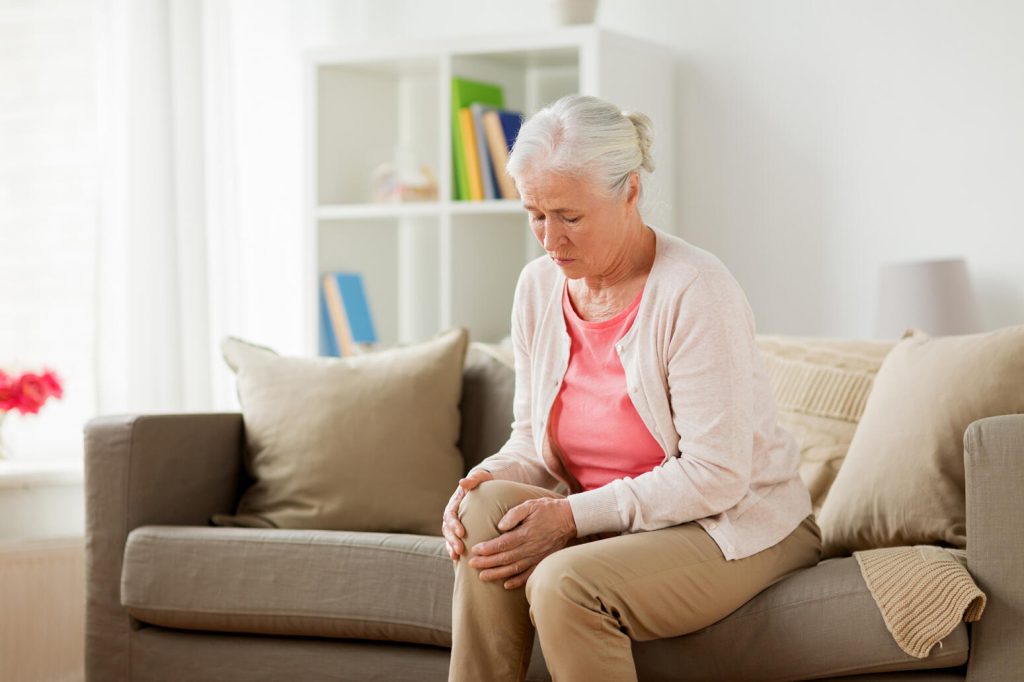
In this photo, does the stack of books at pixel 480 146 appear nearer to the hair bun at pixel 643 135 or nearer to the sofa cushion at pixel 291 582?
the sofa cushion at pixel 291 582

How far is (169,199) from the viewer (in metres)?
3.59

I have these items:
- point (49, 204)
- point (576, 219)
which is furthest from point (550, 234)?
point (49, 204)

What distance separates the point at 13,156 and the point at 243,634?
1.84 metres

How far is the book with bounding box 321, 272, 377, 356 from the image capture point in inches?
145

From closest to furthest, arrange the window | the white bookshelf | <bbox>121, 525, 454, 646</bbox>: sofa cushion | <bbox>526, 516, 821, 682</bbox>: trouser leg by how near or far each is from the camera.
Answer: <bbox>526, 516, 821, 682</bbox>: trouser leg, <bbox>121, 525, 454, 646</bbox>: sofa cushion, the white bookshelf, the window

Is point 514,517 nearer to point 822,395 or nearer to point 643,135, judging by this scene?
point 643,135

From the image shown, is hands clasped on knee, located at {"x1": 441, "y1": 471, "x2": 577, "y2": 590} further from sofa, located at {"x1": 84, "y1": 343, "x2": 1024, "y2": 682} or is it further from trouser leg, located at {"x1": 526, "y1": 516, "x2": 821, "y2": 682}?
sofa, located at {"x1": 84, "y1": 343, "x2": 1024, "y2": 682}

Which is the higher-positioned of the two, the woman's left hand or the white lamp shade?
the white lamp shade

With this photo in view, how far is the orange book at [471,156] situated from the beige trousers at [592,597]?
5.61 feet

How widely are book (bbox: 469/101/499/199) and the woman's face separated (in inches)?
61.2

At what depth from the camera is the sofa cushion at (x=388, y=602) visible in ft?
6.15

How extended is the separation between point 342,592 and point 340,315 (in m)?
1.48

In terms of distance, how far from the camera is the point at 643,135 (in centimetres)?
201

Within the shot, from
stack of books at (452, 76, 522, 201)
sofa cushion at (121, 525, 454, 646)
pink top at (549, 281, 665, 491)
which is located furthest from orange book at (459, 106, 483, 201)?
pink top at (549, 281, 665, 491)
